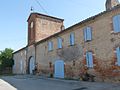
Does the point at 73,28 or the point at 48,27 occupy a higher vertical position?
the point at 48,27

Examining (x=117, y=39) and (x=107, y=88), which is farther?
(x=117, y=39)

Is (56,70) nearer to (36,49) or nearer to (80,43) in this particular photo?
(80,43)

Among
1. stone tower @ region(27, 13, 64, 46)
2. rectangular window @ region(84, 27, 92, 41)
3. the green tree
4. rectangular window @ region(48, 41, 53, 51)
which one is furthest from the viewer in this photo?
the green tree

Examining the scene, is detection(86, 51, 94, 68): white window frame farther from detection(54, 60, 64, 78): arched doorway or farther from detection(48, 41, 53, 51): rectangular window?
detection(48, 41, 53, 51): rectangular window

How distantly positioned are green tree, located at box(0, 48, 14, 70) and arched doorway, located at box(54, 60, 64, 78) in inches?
829

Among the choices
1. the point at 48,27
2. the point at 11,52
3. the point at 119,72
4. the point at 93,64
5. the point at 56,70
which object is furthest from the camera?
the point at 11,52

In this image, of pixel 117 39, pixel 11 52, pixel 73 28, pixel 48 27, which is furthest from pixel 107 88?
pixel 11 52

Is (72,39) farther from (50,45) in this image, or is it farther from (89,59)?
(50,45)

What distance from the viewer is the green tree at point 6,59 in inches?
1619

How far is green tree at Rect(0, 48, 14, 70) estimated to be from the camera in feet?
135

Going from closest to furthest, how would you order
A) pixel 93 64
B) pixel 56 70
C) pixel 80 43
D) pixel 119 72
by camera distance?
pixel 119 72 < pixel 93 64 < pixel 80 43 < pixel 56 70

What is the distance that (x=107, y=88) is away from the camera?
12406 mm

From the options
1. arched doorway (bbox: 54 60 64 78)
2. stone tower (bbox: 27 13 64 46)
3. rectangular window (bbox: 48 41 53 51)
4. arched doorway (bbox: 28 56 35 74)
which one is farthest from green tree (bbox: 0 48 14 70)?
arched doorway (bbox: 54 60 64 78)

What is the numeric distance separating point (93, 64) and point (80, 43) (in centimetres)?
295
